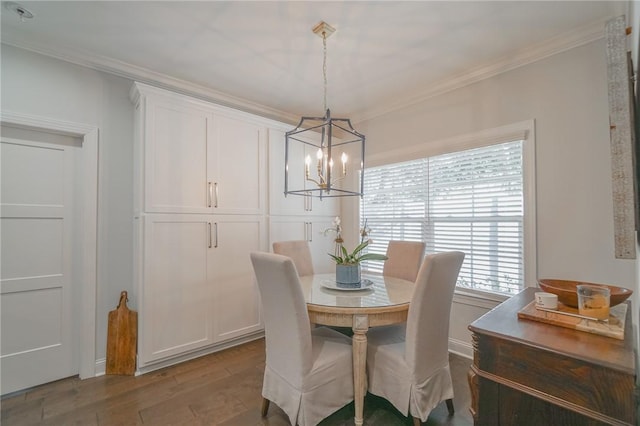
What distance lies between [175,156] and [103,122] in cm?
66

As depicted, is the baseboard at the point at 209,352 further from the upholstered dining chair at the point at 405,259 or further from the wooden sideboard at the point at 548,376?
the wooden sideboard at the point at 548,376

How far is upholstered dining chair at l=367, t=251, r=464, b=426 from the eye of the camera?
161 cm

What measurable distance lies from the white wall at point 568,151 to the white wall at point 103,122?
3236 mm

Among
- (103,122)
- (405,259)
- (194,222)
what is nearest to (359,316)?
(405,259)

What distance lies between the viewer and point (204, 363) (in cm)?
263

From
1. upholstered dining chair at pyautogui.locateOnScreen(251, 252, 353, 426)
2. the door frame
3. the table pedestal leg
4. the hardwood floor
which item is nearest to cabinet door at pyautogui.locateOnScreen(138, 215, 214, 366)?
the hardwood floor

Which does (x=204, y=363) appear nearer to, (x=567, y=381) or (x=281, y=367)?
(x=281, y=367)

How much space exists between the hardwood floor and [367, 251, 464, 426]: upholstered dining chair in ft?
0.85

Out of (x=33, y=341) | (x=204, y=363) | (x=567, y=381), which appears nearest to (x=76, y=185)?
(x=33, y=341)

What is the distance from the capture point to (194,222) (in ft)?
8.81

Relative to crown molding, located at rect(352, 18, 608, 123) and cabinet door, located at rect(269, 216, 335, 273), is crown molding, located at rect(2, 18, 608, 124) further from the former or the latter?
cabinet door, located at rect(269, 216, 335, 273)

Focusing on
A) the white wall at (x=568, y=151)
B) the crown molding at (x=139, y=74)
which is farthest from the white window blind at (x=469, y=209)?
the crown molding at (x=139, y=74)

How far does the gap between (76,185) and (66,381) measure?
5.28 ft

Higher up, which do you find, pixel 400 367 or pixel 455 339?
pixel 400 367
